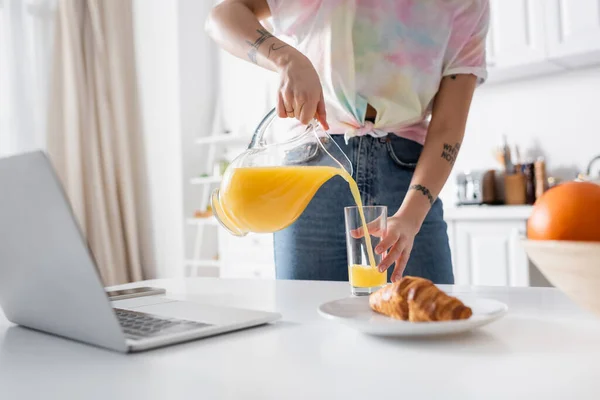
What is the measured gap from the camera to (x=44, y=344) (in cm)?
66

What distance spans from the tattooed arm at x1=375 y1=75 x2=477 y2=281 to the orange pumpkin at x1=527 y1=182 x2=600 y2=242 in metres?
0.47

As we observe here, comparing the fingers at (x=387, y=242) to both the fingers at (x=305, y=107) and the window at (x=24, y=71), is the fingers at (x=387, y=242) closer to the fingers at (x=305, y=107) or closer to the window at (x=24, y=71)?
the fingers at (x=305, y=107)

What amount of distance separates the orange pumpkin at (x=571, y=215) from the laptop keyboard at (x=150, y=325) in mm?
372

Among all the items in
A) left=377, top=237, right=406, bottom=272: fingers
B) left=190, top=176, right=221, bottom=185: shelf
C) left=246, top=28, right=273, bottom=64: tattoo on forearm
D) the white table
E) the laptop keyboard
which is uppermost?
left=246, top=28, right=273, bottom=64: tattoo on forearm

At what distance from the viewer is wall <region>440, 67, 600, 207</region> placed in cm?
284

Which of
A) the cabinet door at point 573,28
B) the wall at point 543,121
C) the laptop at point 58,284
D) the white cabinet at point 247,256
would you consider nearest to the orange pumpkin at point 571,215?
the laptop at point 58,284

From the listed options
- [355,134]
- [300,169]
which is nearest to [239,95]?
[355,134]

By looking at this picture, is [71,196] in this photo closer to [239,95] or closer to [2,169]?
[239,95]

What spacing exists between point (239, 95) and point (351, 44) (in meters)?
3.02

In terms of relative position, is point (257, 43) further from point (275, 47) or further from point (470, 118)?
point (470, 118)

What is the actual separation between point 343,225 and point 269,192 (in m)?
0.33

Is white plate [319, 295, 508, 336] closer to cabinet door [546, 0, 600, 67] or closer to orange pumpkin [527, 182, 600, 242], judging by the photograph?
orange pumpkin [527, 182, 600, 242]

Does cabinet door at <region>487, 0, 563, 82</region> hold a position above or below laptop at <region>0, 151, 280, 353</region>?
above

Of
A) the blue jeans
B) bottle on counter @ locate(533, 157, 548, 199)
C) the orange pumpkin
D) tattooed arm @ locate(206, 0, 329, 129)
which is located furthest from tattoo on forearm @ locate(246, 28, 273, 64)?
bottle on counter @ locate(533, 157, 548, 199)
